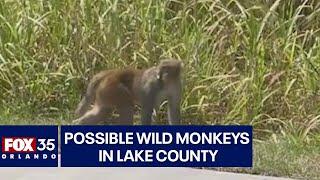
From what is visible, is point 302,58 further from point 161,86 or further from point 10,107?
point 10,107

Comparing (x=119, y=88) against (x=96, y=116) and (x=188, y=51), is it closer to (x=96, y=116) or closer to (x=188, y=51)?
(x=96, y=116)

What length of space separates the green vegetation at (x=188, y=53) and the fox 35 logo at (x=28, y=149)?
51.5 inches

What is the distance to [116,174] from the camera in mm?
7309

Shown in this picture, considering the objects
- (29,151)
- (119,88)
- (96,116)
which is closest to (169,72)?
(119,88)

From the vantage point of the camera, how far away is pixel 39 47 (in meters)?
9.91

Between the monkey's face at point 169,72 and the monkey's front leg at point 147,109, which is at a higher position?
the monkey's face at point 169,72

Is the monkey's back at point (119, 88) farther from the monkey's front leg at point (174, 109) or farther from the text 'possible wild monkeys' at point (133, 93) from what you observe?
the monkey's front leg at point (174, 109)

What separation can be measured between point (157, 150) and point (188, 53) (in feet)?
6.29

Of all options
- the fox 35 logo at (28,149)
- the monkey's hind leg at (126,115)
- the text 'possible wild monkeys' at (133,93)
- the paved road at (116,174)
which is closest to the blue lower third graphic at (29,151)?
the fox 35 logo at (28,149)

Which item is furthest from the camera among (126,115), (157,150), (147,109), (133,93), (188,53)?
(188,53)

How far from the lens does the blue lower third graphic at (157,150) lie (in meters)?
7.48

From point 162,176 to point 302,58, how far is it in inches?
93.1

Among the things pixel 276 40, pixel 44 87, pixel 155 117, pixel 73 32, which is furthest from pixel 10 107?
pixel 276 40

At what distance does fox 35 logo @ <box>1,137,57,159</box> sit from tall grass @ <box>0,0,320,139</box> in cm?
167
